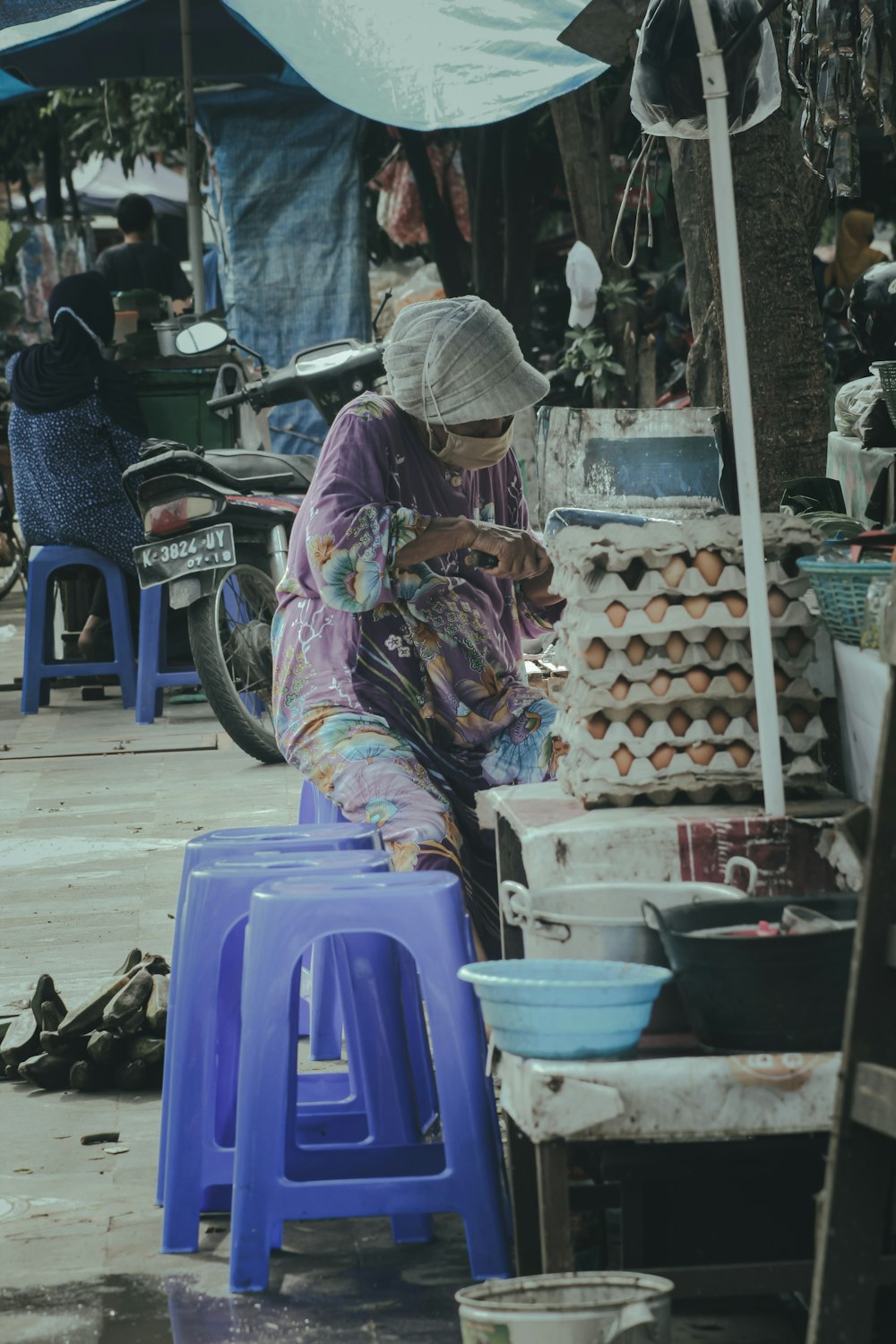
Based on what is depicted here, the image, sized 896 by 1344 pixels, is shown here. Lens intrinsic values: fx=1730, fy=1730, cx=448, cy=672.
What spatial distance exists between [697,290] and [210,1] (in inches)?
193

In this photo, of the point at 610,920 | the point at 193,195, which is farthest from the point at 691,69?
the point at 193,195

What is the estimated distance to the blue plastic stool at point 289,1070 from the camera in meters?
2.72

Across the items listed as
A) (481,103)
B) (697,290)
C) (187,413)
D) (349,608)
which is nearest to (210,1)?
(187,413)

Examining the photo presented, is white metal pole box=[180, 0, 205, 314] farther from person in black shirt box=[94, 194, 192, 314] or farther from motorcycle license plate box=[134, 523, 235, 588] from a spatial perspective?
motorcycle license plate box=[134, 523, 235, 588]

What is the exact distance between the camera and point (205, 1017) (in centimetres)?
302

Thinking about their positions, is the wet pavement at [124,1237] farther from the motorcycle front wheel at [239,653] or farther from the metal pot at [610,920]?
the motorcycle front wheel at [239,653]

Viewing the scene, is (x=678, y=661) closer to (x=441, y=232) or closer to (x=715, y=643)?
(x=715, y=643)

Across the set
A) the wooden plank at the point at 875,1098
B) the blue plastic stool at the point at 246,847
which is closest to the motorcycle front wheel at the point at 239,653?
the blue plastic stool at the point at 246,847

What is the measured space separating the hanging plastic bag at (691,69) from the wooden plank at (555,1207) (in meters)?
1.71

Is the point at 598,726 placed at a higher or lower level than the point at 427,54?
lower

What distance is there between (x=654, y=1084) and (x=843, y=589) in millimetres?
858

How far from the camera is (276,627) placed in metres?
3.96

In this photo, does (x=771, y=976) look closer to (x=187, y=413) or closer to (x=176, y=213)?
(x=187, y=413)

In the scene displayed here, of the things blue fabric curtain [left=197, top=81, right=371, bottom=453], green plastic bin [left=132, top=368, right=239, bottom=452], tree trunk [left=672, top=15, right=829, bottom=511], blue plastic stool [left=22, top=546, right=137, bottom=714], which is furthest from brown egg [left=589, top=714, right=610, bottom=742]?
blue fabric curtain [left=197, top=81, right=371, bottom=453]
